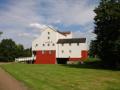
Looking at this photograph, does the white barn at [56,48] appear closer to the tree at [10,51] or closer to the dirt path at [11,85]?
the tree at [10,51]

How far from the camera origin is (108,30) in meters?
46.0

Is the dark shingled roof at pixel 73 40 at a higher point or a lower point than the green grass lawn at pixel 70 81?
higher

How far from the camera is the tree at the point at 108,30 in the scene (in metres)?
44.2

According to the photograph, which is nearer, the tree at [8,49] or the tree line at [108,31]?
the tree line at [108,31]

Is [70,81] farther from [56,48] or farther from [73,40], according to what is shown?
[56,48]

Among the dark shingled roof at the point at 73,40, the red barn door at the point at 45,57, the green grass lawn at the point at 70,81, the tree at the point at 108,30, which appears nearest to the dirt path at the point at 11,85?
the green grass lawn at the point at 70,81

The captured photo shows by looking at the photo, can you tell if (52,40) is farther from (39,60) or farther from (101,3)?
(101,3)

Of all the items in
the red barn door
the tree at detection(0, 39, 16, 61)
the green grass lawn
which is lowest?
the green grass lawn

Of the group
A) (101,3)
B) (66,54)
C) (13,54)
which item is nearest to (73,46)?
(66,54)

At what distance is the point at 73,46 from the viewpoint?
90688mm

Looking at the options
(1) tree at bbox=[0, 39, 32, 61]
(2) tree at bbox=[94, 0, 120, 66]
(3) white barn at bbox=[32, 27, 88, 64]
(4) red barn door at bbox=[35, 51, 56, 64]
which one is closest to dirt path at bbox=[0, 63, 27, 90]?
(2) tree at bbox=[94, 0, 120, 66]

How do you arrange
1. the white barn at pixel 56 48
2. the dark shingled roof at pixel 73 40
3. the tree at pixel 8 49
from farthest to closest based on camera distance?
the tree at pixel 8 49 < the dark shingled roof at pixel 73 40 < the white barn at pixel 56 48

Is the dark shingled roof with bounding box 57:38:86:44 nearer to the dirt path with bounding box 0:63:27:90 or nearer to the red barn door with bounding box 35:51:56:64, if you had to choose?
the red barn door with bounding box 35:51:56:64

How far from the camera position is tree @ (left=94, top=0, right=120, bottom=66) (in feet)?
145
